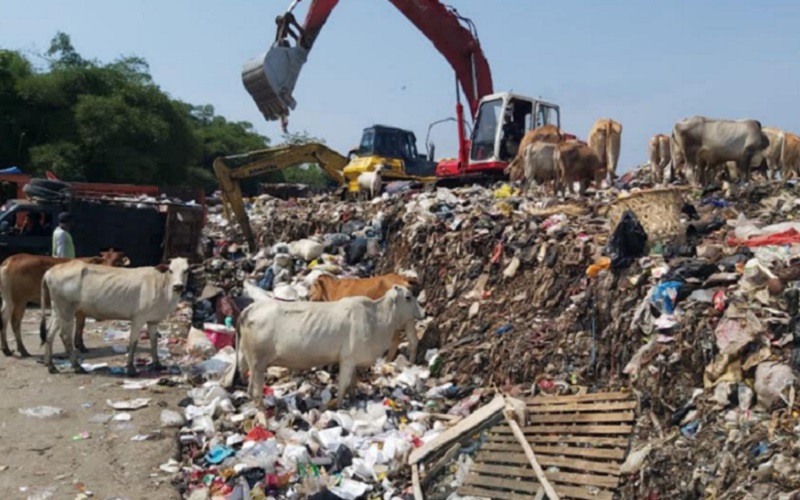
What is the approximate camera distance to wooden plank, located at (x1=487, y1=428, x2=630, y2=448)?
620cm

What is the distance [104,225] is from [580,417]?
32.4 feet

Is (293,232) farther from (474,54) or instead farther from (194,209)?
(474,54)

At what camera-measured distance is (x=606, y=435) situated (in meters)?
6.33

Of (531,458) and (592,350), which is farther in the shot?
(592,350)

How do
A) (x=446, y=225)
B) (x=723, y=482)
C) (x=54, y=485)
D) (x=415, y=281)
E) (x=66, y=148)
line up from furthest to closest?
(x=66, y=148) → (x=446, y=225) → (x=415, y=281) → (x=54, y=485) → (x=723, y=482)

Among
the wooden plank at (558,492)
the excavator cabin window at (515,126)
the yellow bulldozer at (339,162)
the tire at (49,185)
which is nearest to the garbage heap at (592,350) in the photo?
the wooden plank at (558,492)

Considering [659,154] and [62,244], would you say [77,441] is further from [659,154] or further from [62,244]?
[659,154]

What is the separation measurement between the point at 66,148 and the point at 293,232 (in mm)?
16534

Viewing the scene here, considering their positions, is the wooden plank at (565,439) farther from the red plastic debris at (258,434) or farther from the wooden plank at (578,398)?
the red plastic debris at (258,434)

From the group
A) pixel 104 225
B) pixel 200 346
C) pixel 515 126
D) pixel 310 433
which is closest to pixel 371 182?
pixel 515 126

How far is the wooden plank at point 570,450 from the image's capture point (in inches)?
239

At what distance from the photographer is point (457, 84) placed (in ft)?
53.1

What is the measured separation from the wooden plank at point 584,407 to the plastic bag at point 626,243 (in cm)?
183

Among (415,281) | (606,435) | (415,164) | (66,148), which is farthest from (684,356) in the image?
(66,148)
